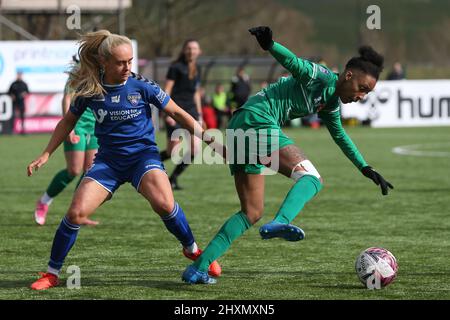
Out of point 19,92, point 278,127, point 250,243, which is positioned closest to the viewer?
point 278,127

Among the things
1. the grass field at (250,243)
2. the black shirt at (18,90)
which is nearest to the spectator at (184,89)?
the grass field at (250,243)

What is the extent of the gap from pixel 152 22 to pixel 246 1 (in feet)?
105

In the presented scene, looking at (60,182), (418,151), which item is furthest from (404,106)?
(60,182)

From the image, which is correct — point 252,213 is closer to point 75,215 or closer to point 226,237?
point 226,237

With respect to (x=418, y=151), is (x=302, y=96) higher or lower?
higher

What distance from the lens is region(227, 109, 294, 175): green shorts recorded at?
729 centimetres

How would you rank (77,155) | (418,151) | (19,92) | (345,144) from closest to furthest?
(345,144) < (77,155) < (418,151) < (19,92)

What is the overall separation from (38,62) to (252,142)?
82.4 feet

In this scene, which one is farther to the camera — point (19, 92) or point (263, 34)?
point (19, 92)

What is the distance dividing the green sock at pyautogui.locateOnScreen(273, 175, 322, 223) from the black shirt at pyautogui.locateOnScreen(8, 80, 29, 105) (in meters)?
24.0

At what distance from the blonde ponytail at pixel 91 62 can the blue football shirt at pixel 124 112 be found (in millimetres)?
79

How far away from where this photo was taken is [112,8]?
4078 cm

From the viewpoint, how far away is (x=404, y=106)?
3388 cm

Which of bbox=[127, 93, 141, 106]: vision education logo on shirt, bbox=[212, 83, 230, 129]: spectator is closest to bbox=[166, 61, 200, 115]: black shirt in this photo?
bbox=[127, 93, 141, 106]: vision education logo on shirt
